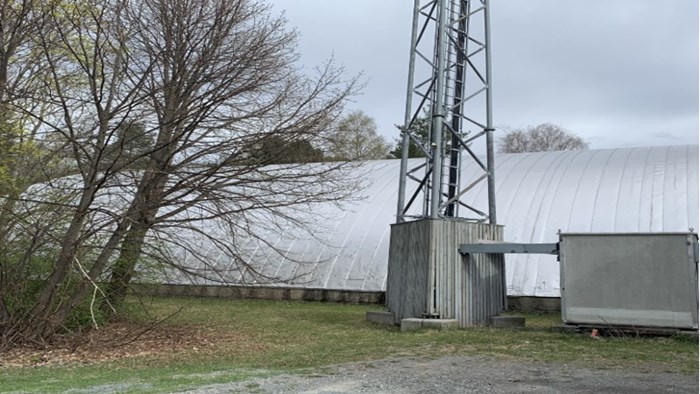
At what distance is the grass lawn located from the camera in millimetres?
8883

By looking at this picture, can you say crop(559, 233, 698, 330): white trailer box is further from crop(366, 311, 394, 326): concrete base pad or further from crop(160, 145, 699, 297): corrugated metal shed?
crop(160, 145, 699, 297): corrugated metal shed

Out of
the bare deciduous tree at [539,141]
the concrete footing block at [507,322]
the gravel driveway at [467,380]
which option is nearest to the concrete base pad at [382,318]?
the concrete footing block at [507,322]

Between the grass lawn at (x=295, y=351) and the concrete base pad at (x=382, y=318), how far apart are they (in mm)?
302

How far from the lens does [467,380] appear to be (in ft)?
26.7

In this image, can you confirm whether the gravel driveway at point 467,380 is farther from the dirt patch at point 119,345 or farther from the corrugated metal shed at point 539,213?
the corrugated metal shed at point 539,213

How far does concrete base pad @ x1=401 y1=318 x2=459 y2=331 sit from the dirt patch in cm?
351

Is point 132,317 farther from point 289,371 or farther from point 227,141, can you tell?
point 289,371

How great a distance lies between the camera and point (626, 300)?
507 inches

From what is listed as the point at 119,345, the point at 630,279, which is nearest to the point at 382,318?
the point at 630,279

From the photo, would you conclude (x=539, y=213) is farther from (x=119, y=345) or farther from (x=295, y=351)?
(x=119, y=345)

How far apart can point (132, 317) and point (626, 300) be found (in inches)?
421

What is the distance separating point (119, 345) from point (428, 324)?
6371 millimetres

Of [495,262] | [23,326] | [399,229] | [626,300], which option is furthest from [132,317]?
[626,300]

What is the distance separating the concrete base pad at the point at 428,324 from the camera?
14.4 metres
